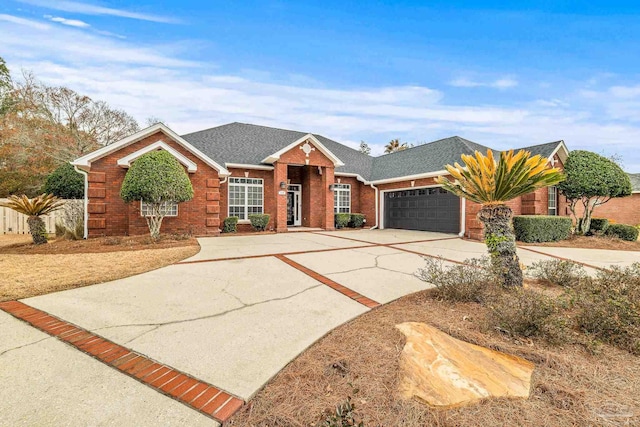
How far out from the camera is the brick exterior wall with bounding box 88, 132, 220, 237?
10.6 metres

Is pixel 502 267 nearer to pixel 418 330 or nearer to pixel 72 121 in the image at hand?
pixel 418 330

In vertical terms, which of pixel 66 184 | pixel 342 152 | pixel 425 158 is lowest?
pixel 66 184

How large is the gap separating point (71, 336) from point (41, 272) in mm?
3871

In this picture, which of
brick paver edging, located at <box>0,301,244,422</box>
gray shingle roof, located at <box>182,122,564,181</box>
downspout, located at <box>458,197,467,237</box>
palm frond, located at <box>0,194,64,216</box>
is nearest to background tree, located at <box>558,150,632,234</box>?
gray shingle roof, located at <box>182,122,564,181</box>

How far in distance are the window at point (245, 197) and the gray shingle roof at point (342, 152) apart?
1.10 m

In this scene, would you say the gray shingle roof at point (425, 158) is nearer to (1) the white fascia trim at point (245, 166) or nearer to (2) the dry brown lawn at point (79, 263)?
(1) the white fascia trim at point (245, 166)

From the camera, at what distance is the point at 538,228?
38.0ft

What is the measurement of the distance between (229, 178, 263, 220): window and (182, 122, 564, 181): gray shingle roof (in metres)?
1.10

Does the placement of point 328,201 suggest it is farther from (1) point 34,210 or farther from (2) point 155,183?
(1) point 34,210

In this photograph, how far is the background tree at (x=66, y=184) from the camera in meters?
13.8

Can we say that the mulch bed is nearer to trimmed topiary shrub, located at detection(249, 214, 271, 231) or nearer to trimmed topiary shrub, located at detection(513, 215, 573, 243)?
trimmed topiary shrub, located at detection(249, 214, 271, 231)

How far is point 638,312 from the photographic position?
3.00 m

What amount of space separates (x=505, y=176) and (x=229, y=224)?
38.8 ft

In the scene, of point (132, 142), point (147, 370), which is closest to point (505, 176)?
point (147, 370)
